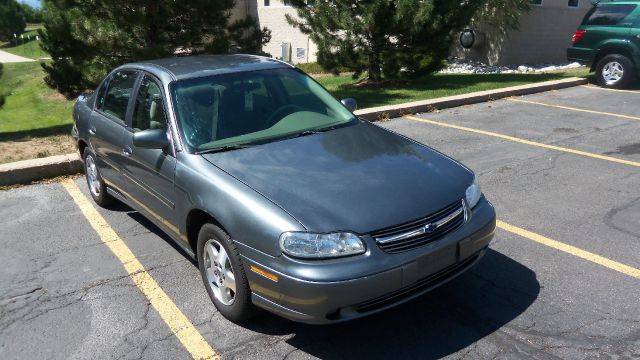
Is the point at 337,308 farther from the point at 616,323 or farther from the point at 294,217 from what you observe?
the point at 616,323

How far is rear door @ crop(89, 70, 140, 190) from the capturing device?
4.86 m

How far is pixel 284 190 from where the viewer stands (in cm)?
336

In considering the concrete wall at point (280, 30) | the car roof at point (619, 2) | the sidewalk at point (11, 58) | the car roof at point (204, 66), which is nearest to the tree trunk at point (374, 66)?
the car roof at point (619, 2)

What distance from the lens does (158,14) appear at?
9.40 m

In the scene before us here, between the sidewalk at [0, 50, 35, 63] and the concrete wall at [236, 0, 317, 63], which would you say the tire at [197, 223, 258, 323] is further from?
the sidewalk at [0, 50, 35, 63]

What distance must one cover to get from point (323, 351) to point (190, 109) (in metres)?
2.02

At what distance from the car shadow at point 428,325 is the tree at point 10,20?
41.0 meters

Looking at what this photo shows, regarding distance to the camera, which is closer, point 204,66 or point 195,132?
point 195,132

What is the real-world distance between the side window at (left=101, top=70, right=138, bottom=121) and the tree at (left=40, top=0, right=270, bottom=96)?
13.8ft

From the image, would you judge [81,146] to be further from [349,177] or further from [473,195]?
[473,195]

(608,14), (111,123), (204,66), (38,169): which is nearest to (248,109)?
(204,66)

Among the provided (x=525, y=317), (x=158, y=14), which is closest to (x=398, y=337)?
(x=525, y=317)

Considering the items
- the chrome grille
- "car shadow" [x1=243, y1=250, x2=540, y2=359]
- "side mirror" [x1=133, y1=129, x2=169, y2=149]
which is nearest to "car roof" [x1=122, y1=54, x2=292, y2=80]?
"side mirror" [x1=133, y1=129, x2=169, y2=149]

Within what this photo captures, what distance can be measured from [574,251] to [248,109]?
9.23 feet
